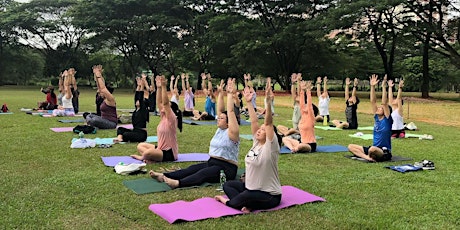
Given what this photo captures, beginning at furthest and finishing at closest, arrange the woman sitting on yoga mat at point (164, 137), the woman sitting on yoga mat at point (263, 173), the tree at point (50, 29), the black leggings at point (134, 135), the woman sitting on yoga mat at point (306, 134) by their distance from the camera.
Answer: the tree at point (50, 29) < the black leggings at point (134, 135) < the woman sitting on yoga mat at point (306, 134) < the woman sitting on yoga mat at point (164, 137) < the woman sitting on yoga mat at point (263, 173)

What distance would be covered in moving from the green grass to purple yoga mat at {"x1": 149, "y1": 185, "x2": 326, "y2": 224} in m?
0.10

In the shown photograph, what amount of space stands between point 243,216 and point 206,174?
4.47 feet

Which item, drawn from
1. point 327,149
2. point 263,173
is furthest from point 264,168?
point 327,149

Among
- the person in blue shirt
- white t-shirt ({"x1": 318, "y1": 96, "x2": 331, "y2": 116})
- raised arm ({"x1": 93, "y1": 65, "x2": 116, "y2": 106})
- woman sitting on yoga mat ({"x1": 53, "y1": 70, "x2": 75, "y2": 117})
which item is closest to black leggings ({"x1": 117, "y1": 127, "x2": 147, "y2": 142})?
raised arm ({"x1": 93, "y1": 65, "x2": 116, "y2": 106})

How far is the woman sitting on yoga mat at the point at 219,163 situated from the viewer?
229 inches

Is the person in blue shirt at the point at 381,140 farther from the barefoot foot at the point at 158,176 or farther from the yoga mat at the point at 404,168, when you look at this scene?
the barefoot foot at the point at 158,176

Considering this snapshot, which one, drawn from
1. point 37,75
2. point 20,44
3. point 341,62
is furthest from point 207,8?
point 37,75

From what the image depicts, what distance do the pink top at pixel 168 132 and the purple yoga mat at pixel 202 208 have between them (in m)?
2.42

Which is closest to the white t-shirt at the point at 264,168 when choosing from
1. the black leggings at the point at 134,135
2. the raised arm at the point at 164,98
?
the raised arm at the point at 164,98

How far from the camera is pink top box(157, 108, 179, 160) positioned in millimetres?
7466

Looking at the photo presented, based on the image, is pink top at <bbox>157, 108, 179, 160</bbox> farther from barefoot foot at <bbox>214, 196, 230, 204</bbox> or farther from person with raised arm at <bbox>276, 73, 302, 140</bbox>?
person with raised arm at <bbox>276, 73, 302, 140</bbox>

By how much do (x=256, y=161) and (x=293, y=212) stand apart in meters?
0.70

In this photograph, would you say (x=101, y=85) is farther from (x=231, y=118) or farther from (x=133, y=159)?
(x=231, y=118)

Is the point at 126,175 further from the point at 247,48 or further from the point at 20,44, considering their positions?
the point at 20,44
